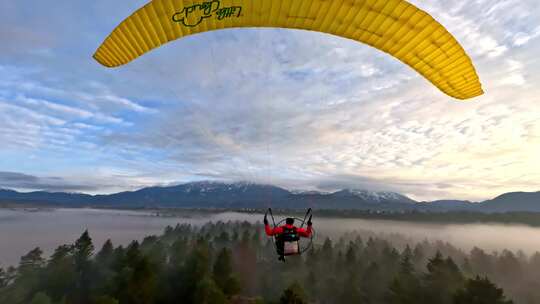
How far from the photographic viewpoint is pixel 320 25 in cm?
1253

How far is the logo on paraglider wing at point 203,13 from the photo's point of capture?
11.0 m

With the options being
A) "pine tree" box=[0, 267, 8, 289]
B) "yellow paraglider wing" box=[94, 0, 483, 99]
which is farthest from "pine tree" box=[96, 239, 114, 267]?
"yellow paraglider wing" box=[94, 0, 483, 99]

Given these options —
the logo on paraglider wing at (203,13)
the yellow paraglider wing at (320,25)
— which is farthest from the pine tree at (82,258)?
the logo on paraglider wing at (203,13)

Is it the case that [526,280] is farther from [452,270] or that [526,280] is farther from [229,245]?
[229,245]

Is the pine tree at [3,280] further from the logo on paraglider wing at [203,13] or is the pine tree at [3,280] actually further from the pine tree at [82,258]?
the logo on paraglider wing at [203,13]

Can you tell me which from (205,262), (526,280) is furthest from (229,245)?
(526,280)

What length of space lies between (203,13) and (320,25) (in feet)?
15.3

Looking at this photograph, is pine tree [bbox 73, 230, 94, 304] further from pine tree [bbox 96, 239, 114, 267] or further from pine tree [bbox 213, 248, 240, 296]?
pine tree [bbox 213, 248, 240, 296]

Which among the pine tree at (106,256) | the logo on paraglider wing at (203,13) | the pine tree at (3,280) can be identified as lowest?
the pine tree at (3,280)

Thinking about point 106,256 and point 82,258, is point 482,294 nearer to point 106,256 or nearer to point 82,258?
point 82,258

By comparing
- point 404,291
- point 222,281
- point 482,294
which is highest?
point 482,294

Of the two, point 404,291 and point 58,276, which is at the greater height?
point 58,276

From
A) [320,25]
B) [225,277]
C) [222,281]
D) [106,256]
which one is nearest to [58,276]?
[106,256]

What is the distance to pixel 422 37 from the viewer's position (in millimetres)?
12141
